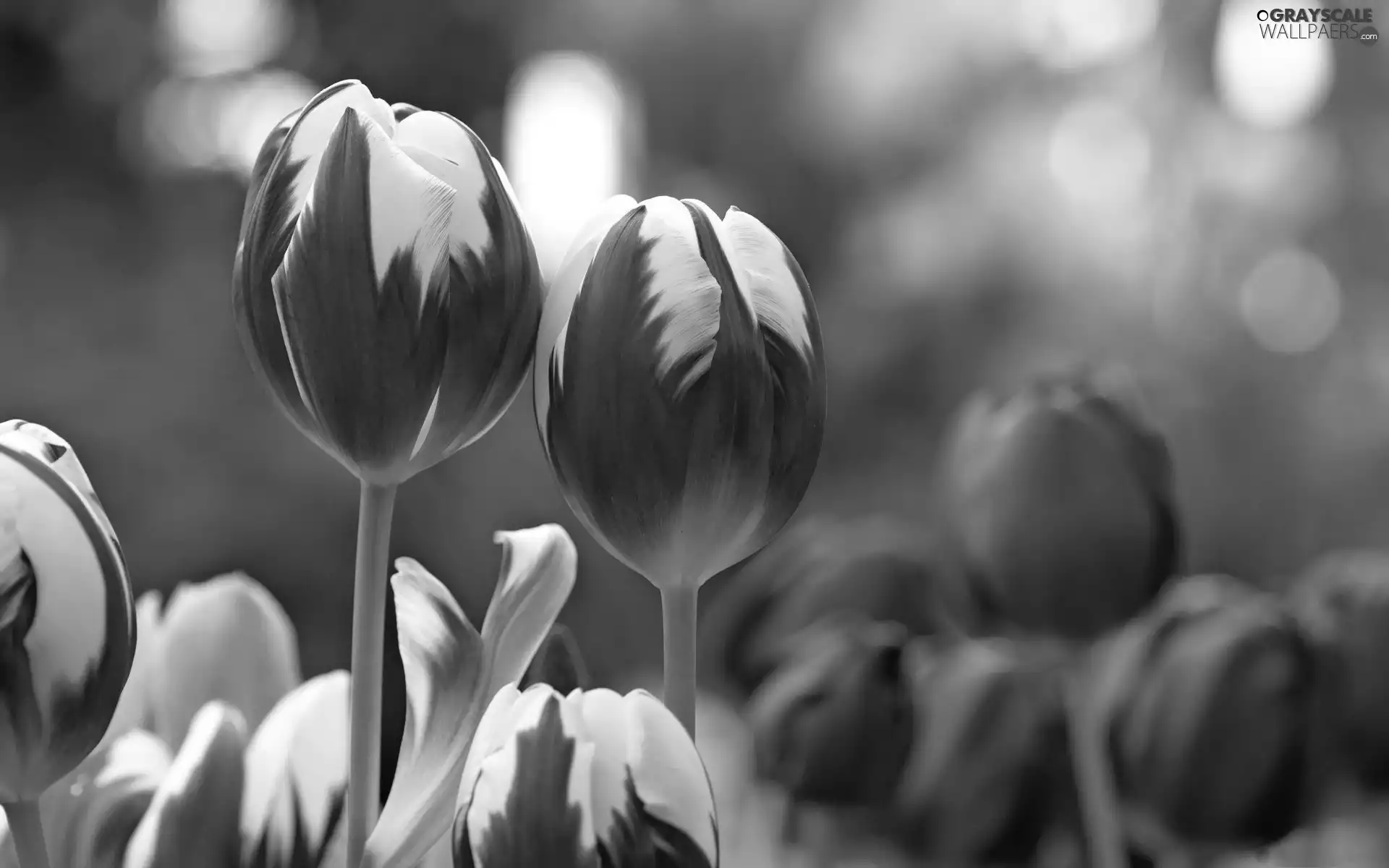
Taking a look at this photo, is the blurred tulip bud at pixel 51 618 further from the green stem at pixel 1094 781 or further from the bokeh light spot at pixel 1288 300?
the bokeh light spot at pixel 1288 300

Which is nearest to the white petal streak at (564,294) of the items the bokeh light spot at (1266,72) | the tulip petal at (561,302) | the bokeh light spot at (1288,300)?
the tulip petal at (561,302)

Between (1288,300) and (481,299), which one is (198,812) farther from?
(1288,300)

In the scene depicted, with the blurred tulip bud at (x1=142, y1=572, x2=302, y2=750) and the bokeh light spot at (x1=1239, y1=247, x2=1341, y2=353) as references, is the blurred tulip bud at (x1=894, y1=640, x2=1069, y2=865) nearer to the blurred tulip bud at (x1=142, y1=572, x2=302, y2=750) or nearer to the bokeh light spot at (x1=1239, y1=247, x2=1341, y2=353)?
the blurred tulip bud at (x1=142, y1=572, x2=302, y2=750)

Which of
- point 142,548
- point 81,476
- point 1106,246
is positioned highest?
point 81,476

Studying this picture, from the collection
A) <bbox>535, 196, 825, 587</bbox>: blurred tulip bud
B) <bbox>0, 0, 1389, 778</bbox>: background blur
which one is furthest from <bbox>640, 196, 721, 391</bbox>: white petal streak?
<bbox>0, 0, 1389, 778</bbox>: background blur

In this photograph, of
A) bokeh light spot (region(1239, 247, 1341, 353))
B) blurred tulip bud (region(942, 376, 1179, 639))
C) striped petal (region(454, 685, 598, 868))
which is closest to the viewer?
striped petal (region(454, 685, 598, 868))

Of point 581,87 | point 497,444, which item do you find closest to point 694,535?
point 497,444

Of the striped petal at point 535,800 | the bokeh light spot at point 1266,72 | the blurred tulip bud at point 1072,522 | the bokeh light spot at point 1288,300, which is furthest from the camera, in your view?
the bokeh light spot at point 1288,300

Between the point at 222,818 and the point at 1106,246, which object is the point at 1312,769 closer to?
the point at 222,818
